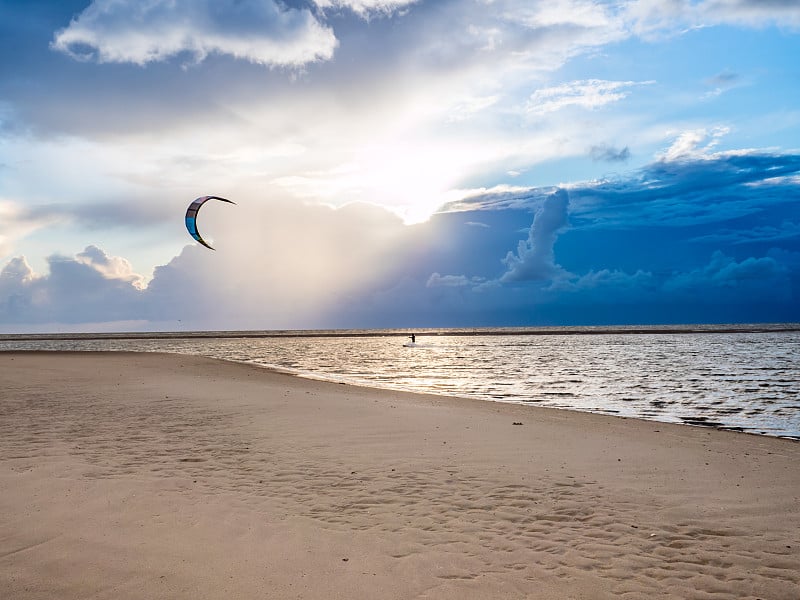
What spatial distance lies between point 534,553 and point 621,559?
93cm

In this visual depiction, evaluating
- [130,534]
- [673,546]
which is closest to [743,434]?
[673,546]

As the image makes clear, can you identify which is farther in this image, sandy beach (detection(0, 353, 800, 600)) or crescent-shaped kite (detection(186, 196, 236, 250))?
crescent-shaped kite (detection(186, 196, 236, 250))

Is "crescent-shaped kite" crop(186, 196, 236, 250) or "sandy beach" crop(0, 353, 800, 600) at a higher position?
"crescent-shaped kite" crop(186, 196, 236, 250)

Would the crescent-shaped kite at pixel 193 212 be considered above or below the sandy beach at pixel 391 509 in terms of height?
above

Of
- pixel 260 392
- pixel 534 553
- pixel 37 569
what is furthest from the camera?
pixel 260 392

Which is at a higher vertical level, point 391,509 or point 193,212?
point 193,212

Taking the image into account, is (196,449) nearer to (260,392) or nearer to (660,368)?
(260,392)

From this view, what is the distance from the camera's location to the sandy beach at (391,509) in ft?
18.3

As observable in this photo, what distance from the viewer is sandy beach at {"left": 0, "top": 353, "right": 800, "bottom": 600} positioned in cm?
559

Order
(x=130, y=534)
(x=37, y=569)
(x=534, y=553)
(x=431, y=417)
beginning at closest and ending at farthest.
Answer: (x=37, y=569) → (x=534, y=553) → (x=130, y=534) → (x=431, y=417)

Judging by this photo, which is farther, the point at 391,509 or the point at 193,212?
the point at 193,212

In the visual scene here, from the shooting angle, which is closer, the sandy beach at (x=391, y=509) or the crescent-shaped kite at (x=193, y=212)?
the sandy beach at (x=391, y=509)

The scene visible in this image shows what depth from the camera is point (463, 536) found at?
6.70 m

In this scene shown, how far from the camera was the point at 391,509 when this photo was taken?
301 inches
